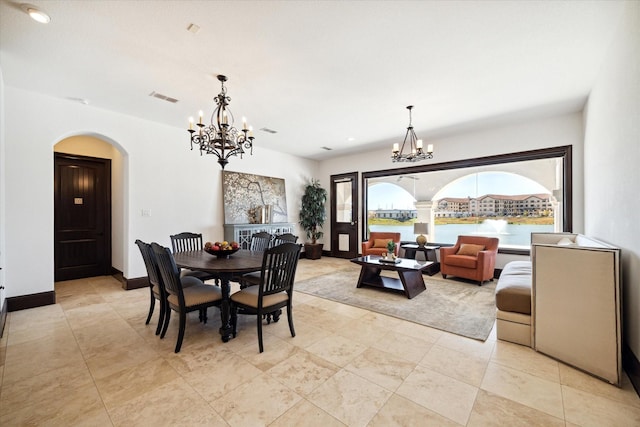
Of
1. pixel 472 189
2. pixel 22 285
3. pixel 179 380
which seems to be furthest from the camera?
pixel 472 189

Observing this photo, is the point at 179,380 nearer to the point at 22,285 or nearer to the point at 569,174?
the point at 22,285

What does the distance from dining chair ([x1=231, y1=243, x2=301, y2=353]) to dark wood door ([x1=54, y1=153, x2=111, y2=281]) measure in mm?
4334

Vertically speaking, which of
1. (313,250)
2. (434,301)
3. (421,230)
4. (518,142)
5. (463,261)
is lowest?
(434,301)

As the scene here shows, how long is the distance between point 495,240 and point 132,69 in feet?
19.7

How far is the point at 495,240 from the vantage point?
4855mm

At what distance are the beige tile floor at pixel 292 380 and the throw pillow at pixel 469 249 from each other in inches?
105

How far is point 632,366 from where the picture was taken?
1.98 m

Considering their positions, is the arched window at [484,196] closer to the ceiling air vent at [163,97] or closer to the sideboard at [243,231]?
the sideboard at [243,231]

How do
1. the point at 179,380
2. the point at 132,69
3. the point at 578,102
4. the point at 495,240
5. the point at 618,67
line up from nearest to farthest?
the point at 179,380 → the point at 618,67 → the point at 132,69 → the point at 578,102 → the point at 495,240

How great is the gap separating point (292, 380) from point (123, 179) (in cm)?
445

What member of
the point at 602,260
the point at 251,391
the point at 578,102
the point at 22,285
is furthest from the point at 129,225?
the point at 578,102

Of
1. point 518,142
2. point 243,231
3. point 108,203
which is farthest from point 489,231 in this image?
point 108,203

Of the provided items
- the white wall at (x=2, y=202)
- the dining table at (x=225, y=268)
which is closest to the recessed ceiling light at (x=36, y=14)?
the white wall at (x=2, y=202)

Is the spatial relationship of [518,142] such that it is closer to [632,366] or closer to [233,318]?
[632,366]
